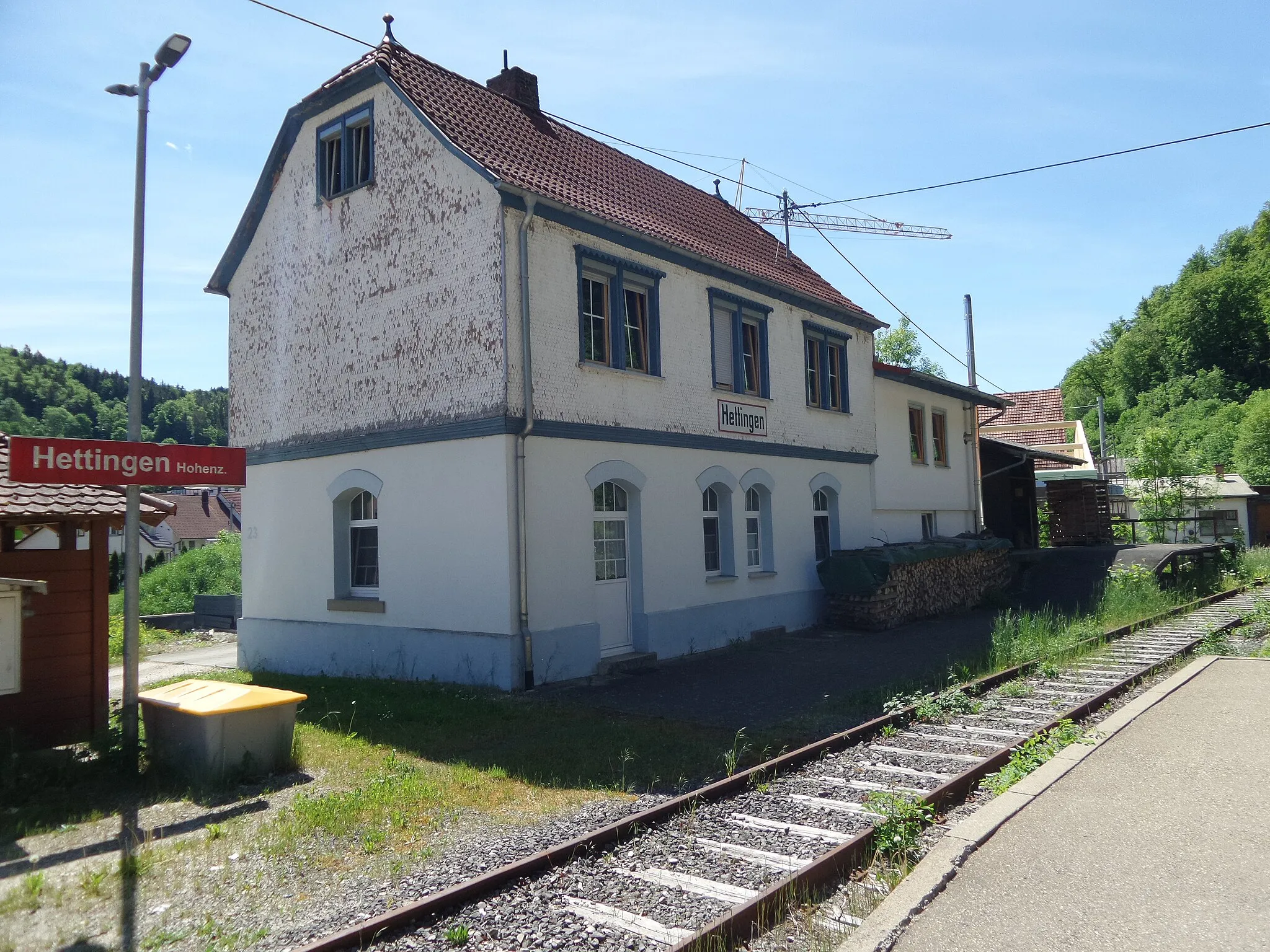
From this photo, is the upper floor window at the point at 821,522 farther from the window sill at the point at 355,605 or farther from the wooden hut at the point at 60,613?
the wooden hut at the point at 60,613

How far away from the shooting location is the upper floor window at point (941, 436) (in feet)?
78.5

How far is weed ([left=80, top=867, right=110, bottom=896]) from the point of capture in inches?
207

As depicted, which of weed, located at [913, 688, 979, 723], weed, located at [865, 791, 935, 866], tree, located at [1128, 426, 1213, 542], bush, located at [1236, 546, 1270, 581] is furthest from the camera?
tree, located at [1128, 426, 1213, 542]

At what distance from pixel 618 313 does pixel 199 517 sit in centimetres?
7084

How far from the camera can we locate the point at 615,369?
1333cm

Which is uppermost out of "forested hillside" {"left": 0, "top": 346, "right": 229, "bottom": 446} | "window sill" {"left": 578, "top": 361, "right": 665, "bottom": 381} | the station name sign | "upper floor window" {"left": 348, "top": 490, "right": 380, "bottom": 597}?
"forested hillside" {"left": 0, "top": 346, "right": 229, "bottom": 446}

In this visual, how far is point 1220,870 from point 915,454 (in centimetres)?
1821

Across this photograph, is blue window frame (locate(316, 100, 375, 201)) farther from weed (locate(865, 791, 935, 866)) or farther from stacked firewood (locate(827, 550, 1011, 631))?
weed (locate(865, 791, 935, 866))

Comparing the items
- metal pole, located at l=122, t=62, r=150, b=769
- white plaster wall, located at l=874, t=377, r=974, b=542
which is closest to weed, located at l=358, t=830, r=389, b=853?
metal pole, located at l=122, t=62, r=150, b=769

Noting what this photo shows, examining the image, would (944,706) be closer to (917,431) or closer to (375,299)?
(375,299)

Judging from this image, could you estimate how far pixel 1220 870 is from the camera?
5.06 meters

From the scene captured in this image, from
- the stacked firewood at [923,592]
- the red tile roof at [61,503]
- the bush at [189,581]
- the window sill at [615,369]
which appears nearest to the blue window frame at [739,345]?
the window sill at [615,369]

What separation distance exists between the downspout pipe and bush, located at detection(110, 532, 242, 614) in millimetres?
14045

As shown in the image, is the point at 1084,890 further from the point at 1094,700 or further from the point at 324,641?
the point at 324,641
